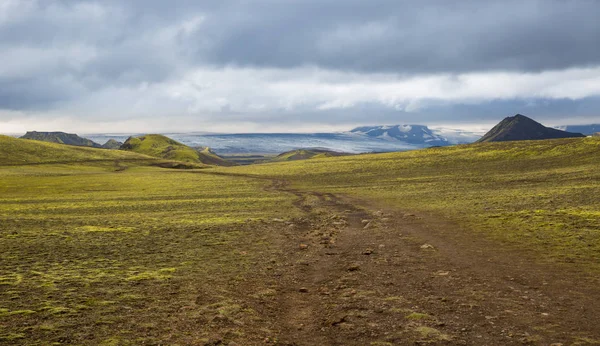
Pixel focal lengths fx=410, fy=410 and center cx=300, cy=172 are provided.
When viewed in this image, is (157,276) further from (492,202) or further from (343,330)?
(492,202)

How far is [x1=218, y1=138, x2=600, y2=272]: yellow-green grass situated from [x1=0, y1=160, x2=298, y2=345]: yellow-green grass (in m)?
18.2

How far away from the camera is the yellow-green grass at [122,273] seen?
13680mm

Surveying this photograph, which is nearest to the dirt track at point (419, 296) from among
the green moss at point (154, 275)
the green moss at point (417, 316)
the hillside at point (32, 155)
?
the green moss at point (417, 316)

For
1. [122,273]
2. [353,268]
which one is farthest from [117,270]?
[353,268]

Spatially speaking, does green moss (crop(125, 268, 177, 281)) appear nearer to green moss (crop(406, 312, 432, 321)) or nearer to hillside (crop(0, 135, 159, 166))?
green moss (crop(406, 312, 432, 321))

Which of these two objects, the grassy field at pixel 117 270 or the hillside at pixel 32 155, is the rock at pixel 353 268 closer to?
the grassy field at pixel 117 270

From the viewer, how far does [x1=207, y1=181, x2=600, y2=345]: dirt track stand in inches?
530

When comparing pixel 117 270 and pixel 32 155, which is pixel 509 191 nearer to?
pixel 117 270

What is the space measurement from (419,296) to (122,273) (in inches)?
581

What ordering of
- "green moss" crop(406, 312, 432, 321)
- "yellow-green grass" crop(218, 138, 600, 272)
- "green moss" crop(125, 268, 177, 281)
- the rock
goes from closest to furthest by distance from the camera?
"green moss" crop(406, 312, 432, 321) < "green moss" crop(125, 268, 177, 281) < the rock < "yellow-green grass" crop(218, 138, 600, 272)

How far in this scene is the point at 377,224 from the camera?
37906mm

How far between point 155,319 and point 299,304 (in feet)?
18.9

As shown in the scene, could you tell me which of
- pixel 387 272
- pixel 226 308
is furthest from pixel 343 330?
pixel 387 272

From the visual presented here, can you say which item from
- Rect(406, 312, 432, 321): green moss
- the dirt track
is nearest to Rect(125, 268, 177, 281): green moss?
the dirt track
